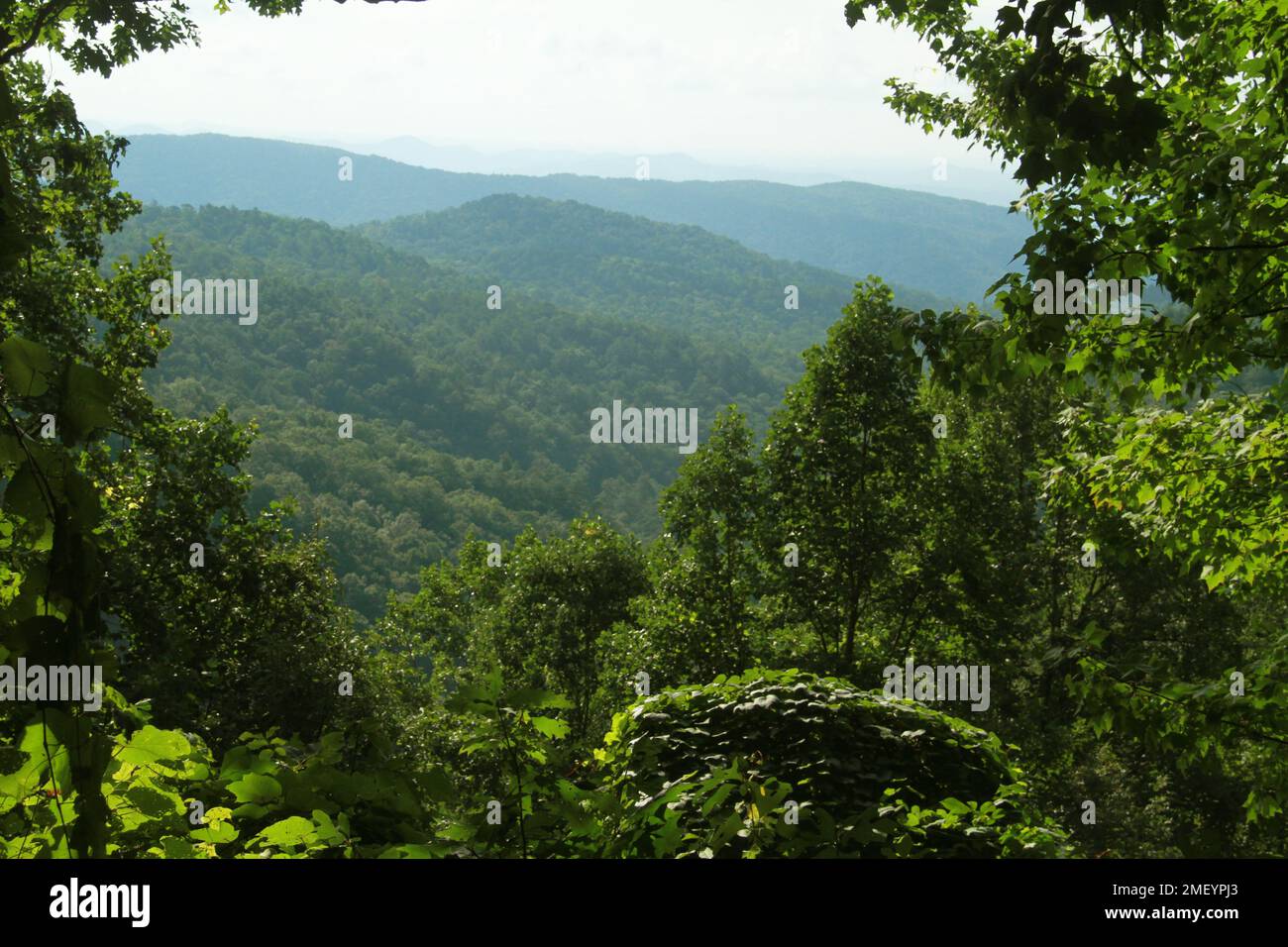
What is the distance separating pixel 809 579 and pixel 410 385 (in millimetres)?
98928

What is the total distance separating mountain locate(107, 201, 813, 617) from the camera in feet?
241

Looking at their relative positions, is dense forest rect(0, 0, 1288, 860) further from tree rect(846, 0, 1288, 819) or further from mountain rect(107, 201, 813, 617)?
mountain rect(107, 201, 813, 617)

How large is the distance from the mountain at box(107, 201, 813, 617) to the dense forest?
40184 millimetres

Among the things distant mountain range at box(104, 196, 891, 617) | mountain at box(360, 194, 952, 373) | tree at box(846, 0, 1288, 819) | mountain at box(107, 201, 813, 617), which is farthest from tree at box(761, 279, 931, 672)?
mountain at box(360, 194, 952, 373)

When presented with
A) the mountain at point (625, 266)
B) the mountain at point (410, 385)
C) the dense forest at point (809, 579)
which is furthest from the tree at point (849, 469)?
the mountain at point (625, 266)

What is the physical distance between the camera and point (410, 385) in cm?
10938

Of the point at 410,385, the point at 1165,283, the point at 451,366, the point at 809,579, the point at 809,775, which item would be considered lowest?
the point at 809,579

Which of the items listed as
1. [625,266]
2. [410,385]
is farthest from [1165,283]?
[625,266]

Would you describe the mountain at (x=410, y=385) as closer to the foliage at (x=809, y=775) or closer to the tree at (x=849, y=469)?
the tree at (x=849, y=469)

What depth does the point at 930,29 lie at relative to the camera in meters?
8.90

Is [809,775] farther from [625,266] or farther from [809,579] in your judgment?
[625,266]

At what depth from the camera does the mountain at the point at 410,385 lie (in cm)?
7344
